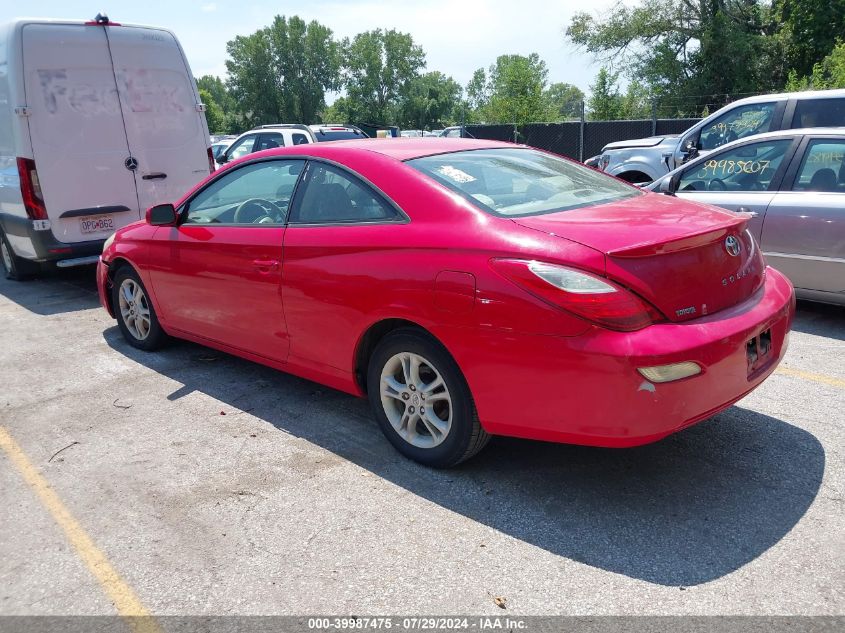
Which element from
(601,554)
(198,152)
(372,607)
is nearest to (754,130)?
(198,152)

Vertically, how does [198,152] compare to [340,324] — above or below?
above

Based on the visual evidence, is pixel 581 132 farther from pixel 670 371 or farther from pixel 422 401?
pixel 670 371

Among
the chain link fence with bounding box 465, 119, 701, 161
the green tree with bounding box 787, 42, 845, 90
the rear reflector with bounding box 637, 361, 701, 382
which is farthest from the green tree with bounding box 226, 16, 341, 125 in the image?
the rear reflector with bounding box 637, 361, 701, 382

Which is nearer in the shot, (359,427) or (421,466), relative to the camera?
(421,466)

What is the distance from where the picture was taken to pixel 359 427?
411 centimetres

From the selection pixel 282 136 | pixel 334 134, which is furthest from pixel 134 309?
pixel 334 134

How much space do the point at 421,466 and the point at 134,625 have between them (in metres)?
1.47

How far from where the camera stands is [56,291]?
817 cm

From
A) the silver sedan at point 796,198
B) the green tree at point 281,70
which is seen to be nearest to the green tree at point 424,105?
the green tree at point 281,70

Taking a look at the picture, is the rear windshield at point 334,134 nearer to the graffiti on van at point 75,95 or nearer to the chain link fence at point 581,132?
the chain link fence at point 581,132

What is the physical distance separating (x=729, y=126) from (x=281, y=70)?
348ft

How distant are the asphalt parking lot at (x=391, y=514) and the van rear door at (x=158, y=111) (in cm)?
410

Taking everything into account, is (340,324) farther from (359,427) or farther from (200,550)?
(200,550)

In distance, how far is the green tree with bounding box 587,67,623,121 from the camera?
28.0 meters
